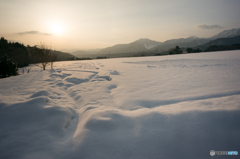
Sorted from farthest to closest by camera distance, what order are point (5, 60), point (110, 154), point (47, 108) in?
point (5, 60)
point (47, 108)
point (110, 154)

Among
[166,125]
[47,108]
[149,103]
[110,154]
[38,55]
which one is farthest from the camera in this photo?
[38,55]

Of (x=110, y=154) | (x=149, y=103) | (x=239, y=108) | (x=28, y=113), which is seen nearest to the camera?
(x=110, y=154)

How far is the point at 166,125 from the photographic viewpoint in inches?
56.4

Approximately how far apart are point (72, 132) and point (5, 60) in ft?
34.3

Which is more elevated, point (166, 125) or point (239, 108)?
point (239, 108)

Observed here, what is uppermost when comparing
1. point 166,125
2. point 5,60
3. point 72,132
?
point 5,60

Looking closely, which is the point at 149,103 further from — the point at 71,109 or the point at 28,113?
the point at 28,113

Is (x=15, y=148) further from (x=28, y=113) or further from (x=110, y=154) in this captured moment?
(x=110, y=154)

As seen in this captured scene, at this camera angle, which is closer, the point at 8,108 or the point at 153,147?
the point at 153,147

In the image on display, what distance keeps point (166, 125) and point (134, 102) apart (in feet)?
3.20

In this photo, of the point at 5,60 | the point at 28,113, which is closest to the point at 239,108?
the point at 28,113

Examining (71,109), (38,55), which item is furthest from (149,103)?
(38,55)

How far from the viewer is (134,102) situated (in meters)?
2.34

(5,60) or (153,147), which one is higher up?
(5,60)
